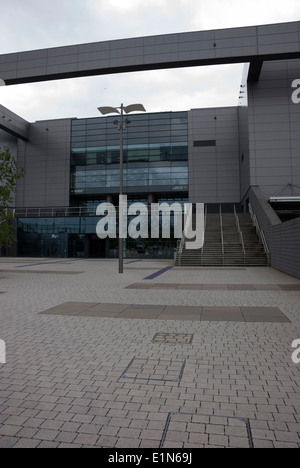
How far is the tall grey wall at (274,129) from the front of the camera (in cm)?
2910

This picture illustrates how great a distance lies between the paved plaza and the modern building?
10282 mm

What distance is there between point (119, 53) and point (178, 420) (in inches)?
1257

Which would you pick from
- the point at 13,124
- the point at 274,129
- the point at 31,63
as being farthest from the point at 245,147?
the point at 13,124

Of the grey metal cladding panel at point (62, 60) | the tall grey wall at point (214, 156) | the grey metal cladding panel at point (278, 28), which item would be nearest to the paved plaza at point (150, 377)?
the grey metal cladding panel at point (278, 28)

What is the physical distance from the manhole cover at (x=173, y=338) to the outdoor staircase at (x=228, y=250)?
16889 millimetres

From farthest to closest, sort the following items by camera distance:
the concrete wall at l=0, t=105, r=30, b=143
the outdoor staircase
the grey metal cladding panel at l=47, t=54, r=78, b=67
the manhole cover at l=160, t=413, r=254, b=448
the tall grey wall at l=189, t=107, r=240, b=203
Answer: the tall grey wall at l=189, t=107, r=240, b=203
the concrete wall at l=0, t=105, r=30, b=143
the grey metal cladding panel at l=47, t=54, r=78, b=67
the outdoor staircase
the manhole cover at l=160, t=413, r=254, b=448

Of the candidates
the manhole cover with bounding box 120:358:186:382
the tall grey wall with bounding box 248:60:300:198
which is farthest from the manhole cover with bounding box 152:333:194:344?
the tall grey wall with bounding box 248:60:300:198

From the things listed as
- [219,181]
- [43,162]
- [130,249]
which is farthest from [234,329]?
[43,162]

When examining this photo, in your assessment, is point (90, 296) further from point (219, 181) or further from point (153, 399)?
point (219, 181)

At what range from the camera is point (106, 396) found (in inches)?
142

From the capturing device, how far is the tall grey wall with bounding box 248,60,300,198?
95.5 ft

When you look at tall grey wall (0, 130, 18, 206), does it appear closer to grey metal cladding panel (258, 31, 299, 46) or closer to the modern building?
the modern building

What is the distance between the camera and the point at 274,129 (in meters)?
29.4

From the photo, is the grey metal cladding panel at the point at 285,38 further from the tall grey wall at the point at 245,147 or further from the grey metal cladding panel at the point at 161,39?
the grey metal cladding panel at the point at 161,39
